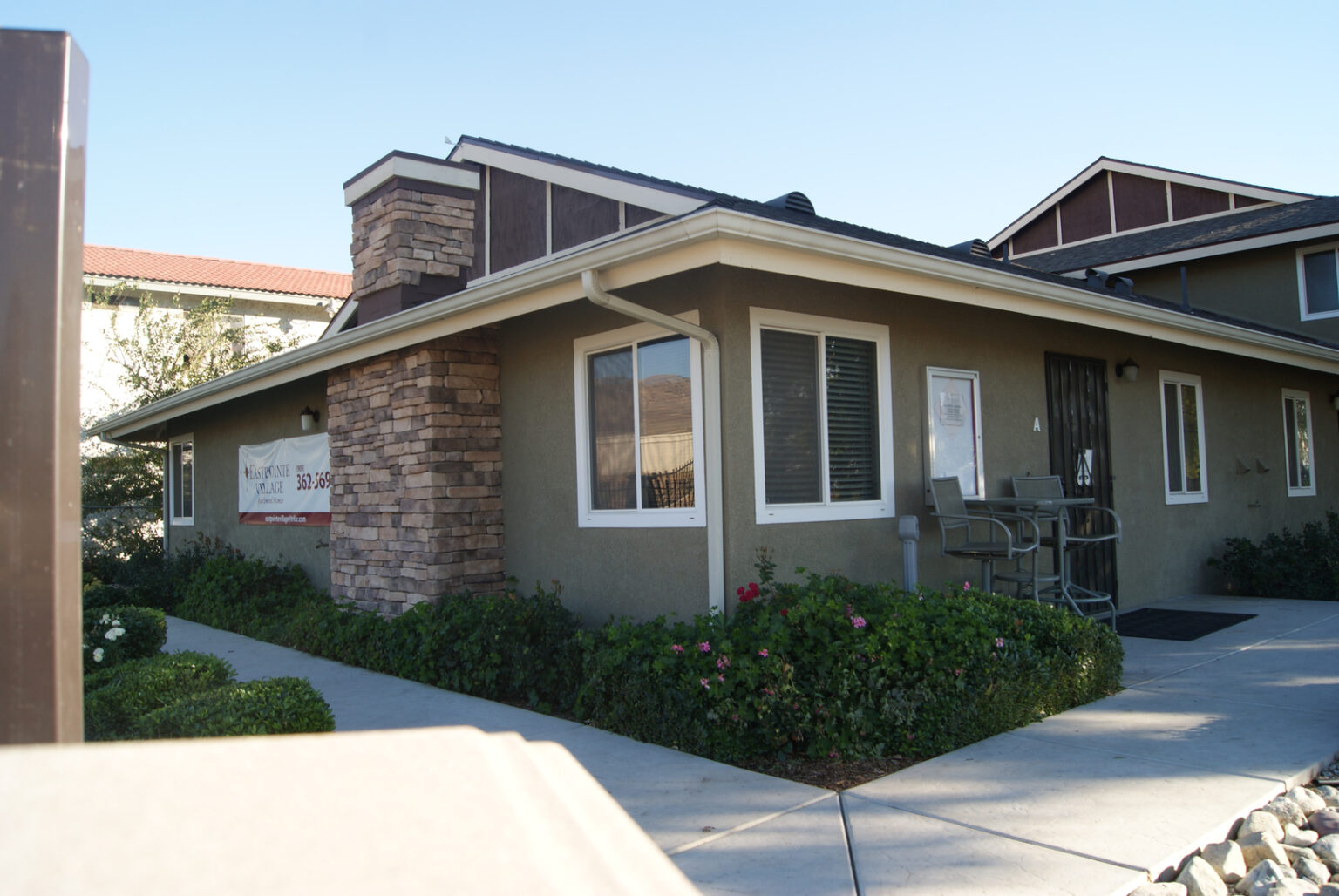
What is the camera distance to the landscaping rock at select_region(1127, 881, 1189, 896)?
3135 mm

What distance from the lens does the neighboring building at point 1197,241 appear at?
13453 millimetres

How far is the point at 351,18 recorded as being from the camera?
8.88 meters

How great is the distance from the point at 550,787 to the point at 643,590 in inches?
227

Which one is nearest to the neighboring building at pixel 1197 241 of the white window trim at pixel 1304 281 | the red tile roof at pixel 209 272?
the white window trim at pixel 1304 281

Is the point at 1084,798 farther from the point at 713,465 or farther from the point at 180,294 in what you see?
the point at 180,294

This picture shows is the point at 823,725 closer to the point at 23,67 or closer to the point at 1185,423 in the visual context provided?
the point at 23,67

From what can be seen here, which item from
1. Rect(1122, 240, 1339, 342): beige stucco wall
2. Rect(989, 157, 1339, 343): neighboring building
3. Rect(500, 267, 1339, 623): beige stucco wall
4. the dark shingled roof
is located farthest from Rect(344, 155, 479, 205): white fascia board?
Rect(1122, 240, 1339, 342): beige stucco wall

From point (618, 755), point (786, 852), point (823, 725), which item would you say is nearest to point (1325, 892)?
point (786, 852)

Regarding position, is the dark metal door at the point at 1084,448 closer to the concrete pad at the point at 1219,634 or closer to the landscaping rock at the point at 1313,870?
the concrete pad at the point at 1219,634

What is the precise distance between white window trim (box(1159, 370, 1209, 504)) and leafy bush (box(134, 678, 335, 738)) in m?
8.73

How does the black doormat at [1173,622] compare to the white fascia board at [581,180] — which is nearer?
the white fascia board at [581,180]

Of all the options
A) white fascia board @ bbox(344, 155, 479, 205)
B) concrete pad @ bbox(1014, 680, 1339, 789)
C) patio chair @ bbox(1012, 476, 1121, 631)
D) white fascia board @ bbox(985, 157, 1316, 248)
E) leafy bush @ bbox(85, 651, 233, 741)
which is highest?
white fascia board @ bbox(985, 157, 1316, 248)

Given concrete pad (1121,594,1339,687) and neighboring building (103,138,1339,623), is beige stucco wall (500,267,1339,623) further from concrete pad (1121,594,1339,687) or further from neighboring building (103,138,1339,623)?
concrete pad (1121,594,1339,687)

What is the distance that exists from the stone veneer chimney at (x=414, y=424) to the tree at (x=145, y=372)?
9.63 meters
